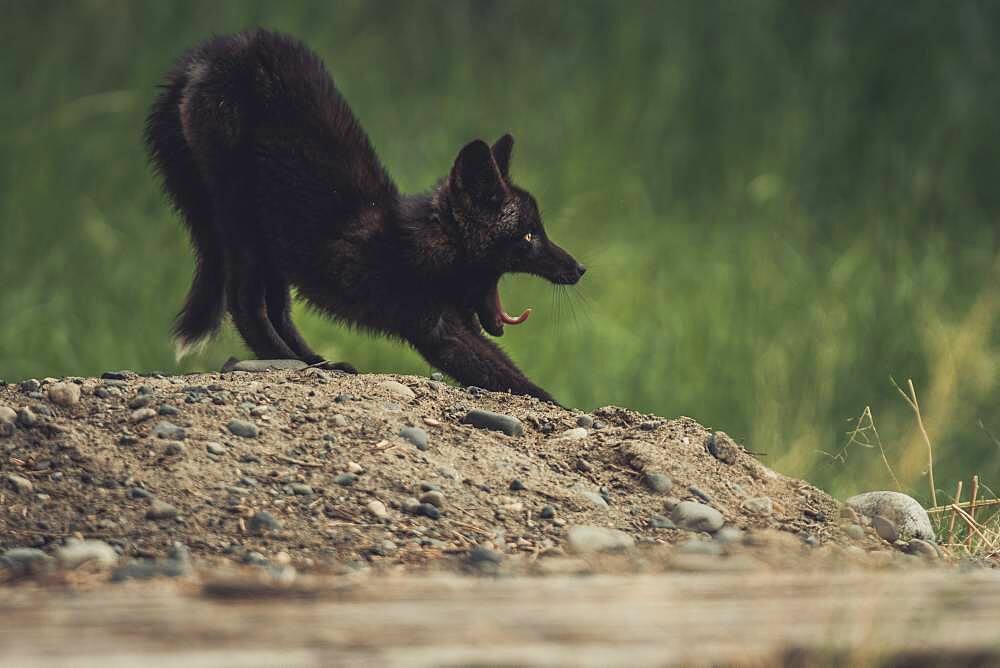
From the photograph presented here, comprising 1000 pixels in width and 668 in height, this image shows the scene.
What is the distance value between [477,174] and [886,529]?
221 centimetres

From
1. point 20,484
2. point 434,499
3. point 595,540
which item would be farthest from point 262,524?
point 595,540

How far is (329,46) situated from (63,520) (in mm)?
4590

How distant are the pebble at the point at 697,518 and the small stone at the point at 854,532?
528 millimetres

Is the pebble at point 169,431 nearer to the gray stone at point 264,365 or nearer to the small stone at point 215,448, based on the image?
the small stone at point 215,448

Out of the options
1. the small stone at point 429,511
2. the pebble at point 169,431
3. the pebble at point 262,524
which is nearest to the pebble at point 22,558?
the pebble at point 262,524

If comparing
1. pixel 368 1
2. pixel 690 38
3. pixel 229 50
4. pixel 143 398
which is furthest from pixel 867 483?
pixel 368 1

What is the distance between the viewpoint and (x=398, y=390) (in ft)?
15.0

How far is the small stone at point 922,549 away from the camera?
4.10m

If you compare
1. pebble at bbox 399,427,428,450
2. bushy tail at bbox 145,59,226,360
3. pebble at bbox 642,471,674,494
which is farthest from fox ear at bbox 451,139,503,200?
pebble at bbox 642,471,674,494

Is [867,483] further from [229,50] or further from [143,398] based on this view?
[229,50]

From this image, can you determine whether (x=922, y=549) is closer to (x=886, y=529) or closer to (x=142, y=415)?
(x=886, y=529)

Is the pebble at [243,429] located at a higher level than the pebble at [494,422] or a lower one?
lower

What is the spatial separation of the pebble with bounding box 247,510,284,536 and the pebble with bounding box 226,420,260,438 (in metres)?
0.54

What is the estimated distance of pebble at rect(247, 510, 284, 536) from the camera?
11.3 feet
